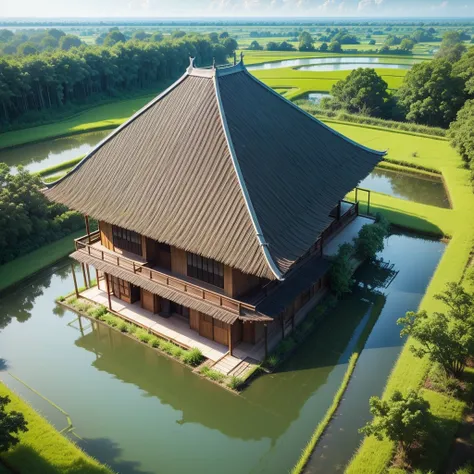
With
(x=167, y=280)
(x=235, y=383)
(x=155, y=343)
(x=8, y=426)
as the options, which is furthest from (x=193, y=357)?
(x=8, y=426)

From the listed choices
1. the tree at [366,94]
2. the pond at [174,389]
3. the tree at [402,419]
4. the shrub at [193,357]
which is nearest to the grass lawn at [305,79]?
the tree at [366,94]

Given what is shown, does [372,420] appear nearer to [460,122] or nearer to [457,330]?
[457,330]

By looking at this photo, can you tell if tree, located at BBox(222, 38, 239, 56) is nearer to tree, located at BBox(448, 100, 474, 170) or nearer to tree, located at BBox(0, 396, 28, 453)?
tree, located at BBox(448, 100, 474, 170)

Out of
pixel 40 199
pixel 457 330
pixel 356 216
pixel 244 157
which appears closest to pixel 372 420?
pixel 457 330

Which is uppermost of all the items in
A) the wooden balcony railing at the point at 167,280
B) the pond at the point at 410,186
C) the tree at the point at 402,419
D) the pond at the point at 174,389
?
the wooden balcony railing at the point at 167,280

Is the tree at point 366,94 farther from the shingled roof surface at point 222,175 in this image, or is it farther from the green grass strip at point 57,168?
the shingled roof surface at point 222,175

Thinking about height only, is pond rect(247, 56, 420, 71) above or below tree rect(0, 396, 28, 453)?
above

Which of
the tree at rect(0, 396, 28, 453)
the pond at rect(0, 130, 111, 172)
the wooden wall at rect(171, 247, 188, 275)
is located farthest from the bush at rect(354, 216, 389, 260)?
the pond at rect(0, 130, 111, 172)
